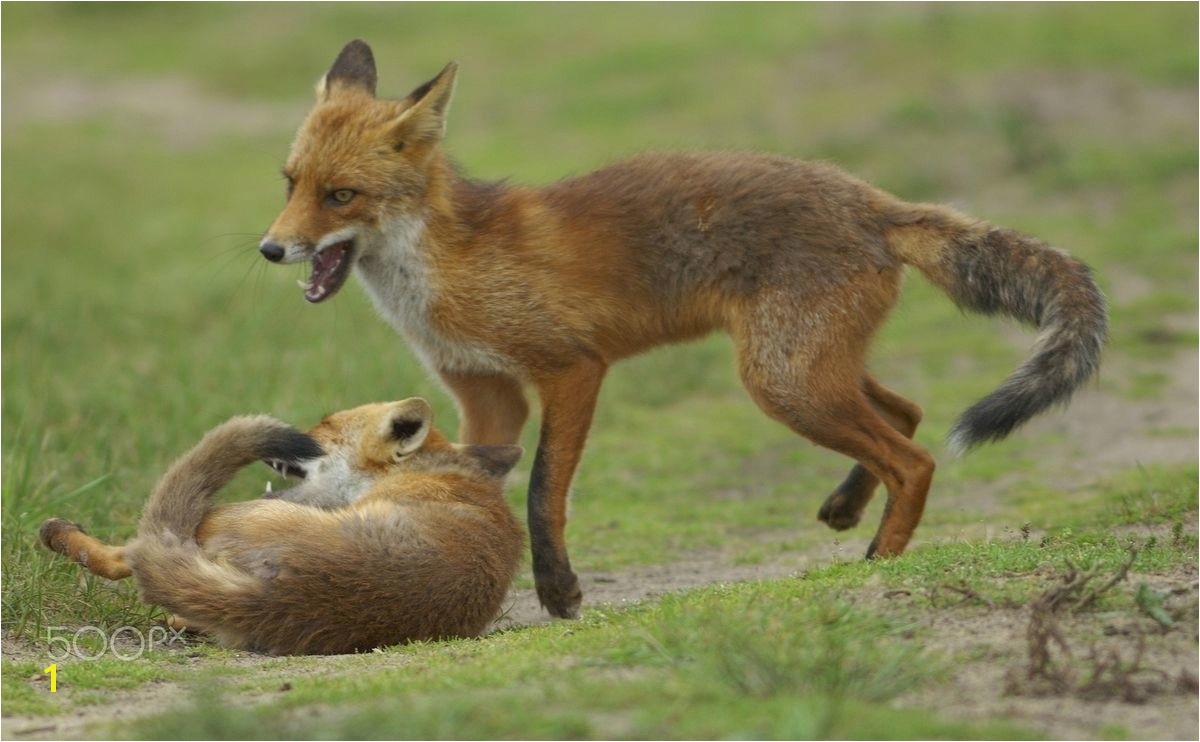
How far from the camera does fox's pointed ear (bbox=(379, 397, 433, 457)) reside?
7504mm

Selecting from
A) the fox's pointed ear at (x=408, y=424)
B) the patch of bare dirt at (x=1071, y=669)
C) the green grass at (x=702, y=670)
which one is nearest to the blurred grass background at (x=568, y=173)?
the fox's pointed ear at (x=408, y=424)

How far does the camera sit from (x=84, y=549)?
699 centimetres

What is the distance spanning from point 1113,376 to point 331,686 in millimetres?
8999

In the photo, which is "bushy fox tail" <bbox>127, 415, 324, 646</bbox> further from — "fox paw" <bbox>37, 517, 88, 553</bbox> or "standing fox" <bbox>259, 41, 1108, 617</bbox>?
"standing fox" <bbox>259, 41, 1108, 617</bbox>

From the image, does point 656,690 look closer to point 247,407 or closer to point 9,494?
point 9,494

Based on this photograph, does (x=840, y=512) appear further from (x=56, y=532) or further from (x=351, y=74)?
(x=56, y=532)

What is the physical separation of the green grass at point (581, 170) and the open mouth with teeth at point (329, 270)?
3.70 ft

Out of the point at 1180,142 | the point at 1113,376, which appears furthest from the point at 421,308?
the point at 1180,142

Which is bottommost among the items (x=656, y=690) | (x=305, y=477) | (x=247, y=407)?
(x=247, y=407)

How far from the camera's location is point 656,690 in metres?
4.93

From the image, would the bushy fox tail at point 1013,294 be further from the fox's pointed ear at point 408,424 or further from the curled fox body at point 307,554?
the fox's pointed ear at point 408,424

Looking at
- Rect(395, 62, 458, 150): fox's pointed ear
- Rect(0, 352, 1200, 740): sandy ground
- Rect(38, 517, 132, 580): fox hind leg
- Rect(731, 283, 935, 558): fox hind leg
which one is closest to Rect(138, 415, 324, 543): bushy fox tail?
Rect(38, 517, 132, 580): fox hind leg

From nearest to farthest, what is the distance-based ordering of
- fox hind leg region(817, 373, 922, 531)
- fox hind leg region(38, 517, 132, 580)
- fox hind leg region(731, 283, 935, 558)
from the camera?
fox hind leg region(38, 517, 132, 580)
fox hind leg region(731, 283, 935, 558)
fox hind leg region(817, 373, 922, 531)

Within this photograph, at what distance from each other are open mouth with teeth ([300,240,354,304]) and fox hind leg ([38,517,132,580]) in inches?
66.5
